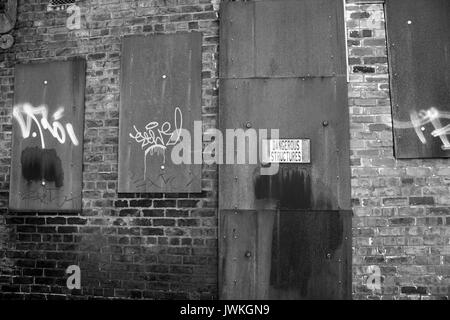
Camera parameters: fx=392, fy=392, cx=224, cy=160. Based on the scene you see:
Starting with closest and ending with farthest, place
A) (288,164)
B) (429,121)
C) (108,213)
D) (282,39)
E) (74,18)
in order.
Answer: (429,121)
(288,164)
(282,39)
(108,213)
(74,18)

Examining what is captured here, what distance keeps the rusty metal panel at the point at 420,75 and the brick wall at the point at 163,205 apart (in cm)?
11

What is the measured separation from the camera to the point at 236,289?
3.82 meters

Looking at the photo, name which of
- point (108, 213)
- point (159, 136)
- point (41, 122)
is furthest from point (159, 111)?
point (41, 122)

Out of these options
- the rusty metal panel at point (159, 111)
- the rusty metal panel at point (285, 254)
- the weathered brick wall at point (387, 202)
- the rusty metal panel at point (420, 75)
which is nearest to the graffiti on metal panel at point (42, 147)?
the rusty metal panel at point (159, 111)

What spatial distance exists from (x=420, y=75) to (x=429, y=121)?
463mm

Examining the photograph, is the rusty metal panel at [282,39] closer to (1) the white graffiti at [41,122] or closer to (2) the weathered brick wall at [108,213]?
(2) the weathered brick wall at [108,213]

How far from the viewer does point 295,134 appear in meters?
3.87

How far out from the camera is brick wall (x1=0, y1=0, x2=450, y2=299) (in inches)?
147

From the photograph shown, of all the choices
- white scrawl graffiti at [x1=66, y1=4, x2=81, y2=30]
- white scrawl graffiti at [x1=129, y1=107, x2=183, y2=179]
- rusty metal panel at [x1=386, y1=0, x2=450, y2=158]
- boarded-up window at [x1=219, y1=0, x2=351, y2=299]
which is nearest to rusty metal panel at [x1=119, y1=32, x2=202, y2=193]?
white scrawl graffiti at [x1=129, y1=107, x2=183, y2=179]

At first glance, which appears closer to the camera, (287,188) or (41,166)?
(287,188)

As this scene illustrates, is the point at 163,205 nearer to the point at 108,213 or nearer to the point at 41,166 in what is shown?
the point at 108,213

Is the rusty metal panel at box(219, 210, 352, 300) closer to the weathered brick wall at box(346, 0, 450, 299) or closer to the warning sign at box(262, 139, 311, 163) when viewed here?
the weathered brick wall at box(346, 0, 450, 299)

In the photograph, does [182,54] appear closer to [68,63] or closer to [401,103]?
[68,63]

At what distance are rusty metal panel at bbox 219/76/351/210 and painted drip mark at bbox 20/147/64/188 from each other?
178 centimetres
